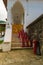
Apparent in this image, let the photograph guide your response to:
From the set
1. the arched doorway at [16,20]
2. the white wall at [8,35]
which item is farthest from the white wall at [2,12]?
the white wall at [8,35]

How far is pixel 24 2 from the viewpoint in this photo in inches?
485

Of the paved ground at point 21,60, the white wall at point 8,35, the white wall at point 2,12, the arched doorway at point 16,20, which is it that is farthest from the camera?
the white wall at point 2,12

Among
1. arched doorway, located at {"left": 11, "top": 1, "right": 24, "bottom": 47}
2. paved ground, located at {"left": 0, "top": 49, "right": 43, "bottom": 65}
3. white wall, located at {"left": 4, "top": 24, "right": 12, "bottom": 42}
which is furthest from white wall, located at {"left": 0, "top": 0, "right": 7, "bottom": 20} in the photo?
paved ground, located at {"left": 0, "top": 49, "right": 43, "bottom": 65}

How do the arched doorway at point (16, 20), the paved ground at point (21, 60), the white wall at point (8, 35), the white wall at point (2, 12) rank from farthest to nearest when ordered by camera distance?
the white wall at point (2, 12), the arched doorway at point (16, 20), the white wall at point (8, 35), the paved ground at point (21, 60)

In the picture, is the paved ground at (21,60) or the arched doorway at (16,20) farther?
the arched doorway at (16,20)

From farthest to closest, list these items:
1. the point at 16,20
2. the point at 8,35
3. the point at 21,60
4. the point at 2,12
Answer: the point at 2,12, the point at 16,20, the point at 8,35, the point at 21,60

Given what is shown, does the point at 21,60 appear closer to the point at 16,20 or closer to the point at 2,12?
the point at 16,20

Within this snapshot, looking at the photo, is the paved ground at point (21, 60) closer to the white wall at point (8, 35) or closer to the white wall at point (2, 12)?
the white wall at point (8, 35)

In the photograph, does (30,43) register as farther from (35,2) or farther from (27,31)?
(35,2)

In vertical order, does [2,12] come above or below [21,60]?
above

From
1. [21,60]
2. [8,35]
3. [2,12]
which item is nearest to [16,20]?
[2,12]

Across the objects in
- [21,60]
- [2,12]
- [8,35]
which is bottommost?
[21,60]

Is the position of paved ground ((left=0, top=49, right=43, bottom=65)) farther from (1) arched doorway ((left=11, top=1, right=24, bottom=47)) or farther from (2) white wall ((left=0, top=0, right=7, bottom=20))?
(2) white wall ((left=0, top=0, right=7, bottom=20))

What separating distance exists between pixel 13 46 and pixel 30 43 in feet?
3.66
